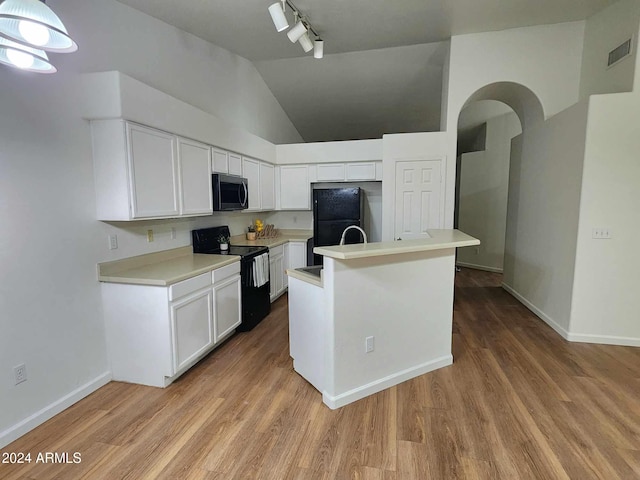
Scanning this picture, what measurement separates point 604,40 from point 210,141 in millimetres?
4291

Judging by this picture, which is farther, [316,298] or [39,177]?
[316,298]

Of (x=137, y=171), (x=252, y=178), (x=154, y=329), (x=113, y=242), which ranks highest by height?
(x=252, y=178)

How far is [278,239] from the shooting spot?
4.86 meters

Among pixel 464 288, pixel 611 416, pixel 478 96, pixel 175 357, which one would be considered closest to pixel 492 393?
pixel 611 416

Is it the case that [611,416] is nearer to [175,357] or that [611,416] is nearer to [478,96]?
[175,357]

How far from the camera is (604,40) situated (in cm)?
329

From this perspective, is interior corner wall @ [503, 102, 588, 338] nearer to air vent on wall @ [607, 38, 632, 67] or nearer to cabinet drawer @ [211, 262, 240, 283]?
air vent on wall @ [607, 38, 632, 67]

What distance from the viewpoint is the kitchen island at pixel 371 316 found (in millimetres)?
2121

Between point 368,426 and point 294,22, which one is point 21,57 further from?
point 294,22

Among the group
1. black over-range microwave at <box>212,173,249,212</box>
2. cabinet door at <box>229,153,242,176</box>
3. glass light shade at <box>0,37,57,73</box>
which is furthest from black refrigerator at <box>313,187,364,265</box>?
glass light shade at <box>0,37,57,73</box>

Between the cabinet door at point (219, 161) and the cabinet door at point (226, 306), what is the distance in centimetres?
122

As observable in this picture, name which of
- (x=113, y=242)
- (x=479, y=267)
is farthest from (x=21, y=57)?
(x=479, y=267)

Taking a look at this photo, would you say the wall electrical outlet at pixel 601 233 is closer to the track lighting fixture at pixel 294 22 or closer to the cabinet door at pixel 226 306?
the track lighting fixture at pixel 294 22

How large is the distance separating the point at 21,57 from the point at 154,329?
1789mm
